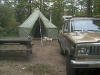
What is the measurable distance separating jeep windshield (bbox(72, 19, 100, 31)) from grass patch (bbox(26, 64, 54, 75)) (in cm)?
161

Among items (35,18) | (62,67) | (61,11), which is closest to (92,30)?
(62,67)

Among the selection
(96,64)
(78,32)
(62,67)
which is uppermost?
(78,32)

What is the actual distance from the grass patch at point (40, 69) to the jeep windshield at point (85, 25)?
1.61 meters

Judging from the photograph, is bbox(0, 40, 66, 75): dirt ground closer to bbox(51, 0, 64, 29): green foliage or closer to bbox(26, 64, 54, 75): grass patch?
bbox(26, 64, 54, 75): grass patch

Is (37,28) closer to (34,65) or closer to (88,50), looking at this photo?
(34,65)

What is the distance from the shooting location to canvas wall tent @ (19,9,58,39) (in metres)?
17.0

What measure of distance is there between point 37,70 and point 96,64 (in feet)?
8.76

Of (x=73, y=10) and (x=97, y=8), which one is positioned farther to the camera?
(x=73, y=10)

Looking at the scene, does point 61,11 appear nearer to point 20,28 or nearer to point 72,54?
point 20,28

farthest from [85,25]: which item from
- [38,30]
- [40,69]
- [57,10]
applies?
[57,10]

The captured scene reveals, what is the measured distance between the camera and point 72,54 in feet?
21.1

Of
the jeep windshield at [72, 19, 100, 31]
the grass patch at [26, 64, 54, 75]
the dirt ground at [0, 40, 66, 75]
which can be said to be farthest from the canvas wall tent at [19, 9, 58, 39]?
the jeep windshield at [72, 19, 100, 31]

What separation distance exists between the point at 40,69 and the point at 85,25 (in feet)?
6.99

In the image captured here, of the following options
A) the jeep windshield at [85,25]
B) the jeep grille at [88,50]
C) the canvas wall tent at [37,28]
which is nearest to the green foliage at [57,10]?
the canvas wall tent at [37,28]
